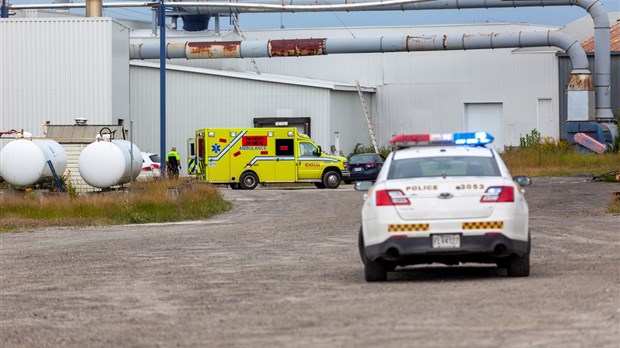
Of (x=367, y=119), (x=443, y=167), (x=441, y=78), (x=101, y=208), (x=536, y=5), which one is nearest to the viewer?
(x=443, y=167)

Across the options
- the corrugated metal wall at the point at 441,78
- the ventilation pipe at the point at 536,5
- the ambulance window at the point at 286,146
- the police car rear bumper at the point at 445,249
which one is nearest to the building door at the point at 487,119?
the corrugated metal wall at the point at 441,78

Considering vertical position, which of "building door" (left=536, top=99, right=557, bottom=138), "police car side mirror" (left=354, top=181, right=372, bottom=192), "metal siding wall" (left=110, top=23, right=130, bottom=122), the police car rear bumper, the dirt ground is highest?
"metal siding wall" (left=110, top=23, right=130, bottom=122)

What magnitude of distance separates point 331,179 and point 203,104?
15.8 meters

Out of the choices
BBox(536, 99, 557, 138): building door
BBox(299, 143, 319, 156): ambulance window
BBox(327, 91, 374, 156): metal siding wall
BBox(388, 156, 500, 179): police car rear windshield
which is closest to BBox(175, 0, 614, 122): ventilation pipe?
BBox(536, 99, 557, 138): building door

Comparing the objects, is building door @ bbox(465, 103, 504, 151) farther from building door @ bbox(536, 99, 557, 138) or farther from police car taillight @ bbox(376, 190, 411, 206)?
police car taillight @ bbox(376, 190, 411, 206)

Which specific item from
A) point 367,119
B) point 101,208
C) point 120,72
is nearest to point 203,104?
point 367,119

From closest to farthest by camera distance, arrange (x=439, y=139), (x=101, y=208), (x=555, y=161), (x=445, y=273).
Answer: (x=439, y=139), (x=445, y=273), (x=101, y=208), (x=555, y=161)

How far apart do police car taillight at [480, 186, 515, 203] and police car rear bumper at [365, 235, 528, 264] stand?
1.39 feet

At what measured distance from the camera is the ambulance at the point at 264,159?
51000mm

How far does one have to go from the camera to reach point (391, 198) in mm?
14734

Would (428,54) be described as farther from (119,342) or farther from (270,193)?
(119,342)

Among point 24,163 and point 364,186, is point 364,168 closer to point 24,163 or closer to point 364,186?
point 24,163

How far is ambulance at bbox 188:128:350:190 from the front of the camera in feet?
167

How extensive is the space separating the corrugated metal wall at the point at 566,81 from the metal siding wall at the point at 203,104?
12452 mm
